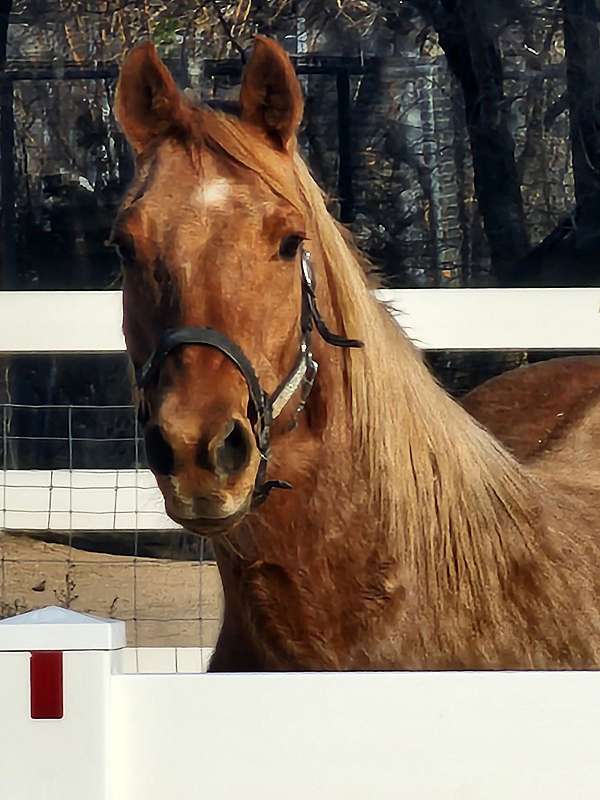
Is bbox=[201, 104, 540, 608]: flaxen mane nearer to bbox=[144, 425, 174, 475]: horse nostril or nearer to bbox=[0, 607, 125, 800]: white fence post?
bbox=[144, 425, 174, 475]: horse nostril

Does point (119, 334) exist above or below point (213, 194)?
below

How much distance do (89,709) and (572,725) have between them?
1118mm

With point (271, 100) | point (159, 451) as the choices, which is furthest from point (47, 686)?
point (271, 100)

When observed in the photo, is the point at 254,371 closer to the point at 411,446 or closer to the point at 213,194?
the point at 213,194

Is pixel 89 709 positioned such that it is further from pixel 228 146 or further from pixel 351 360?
pixel 228 146

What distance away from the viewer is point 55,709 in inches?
129

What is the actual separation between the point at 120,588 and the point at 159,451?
0.78 m

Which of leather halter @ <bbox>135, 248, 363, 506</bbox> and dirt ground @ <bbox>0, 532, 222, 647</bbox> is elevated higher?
leather halter @ <bbox>135, 248, 363, 506</bbox>

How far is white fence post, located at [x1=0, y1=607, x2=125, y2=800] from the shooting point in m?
3.27

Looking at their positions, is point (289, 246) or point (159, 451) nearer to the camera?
point (159, 451)

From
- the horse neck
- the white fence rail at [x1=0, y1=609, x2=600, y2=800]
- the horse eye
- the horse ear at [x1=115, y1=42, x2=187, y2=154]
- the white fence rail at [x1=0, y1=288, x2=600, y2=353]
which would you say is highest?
the horse ear at [x1=115, y1=42, x2=187, y2=154]

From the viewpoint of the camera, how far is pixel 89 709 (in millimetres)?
3285

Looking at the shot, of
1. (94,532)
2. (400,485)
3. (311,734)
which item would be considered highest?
(400,485)

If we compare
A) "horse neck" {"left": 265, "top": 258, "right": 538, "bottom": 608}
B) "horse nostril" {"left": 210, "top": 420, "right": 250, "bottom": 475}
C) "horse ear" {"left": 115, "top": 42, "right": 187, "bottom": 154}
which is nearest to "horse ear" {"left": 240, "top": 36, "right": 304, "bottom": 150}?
"horse ear" {"left": 115, "top": 42, "right": 187, "bottom": 154}
